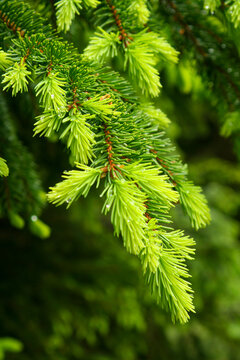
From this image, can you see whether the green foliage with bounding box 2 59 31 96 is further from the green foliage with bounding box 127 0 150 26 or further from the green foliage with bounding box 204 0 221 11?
the green foliage with bounding box 204 0 221 11

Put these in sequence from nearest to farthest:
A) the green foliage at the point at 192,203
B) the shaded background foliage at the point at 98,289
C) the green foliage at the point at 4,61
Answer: the green foliage at the point at 4,61, the green foliage at the point at 192,203, the shaded background foliage at the point at 98,289

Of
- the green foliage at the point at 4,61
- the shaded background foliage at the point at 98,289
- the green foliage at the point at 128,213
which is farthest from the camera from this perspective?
the shaded background foliage at the point at 98,289

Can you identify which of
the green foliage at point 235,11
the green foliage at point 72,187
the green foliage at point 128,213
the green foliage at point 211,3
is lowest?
the green foliage at point 72,187

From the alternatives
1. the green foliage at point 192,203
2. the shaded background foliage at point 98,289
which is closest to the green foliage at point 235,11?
the green foliage at point 192,203

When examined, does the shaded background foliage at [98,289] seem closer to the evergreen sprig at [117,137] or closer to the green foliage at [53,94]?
the evergreen sprig at [117,137]

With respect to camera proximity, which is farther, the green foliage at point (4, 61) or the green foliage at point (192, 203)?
the green foliage at point (192, 203)

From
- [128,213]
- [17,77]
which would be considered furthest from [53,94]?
[128,213]

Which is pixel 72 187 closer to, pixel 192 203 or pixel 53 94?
pixel 53 94

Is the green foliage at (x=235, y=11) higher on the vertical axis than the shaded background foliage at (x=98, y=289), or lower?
higher

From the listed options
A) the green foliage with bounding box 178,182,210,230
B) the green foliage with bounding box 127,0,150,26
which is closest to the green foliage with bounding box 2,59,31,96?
the green foliage with bounding box 127,0,150,26
